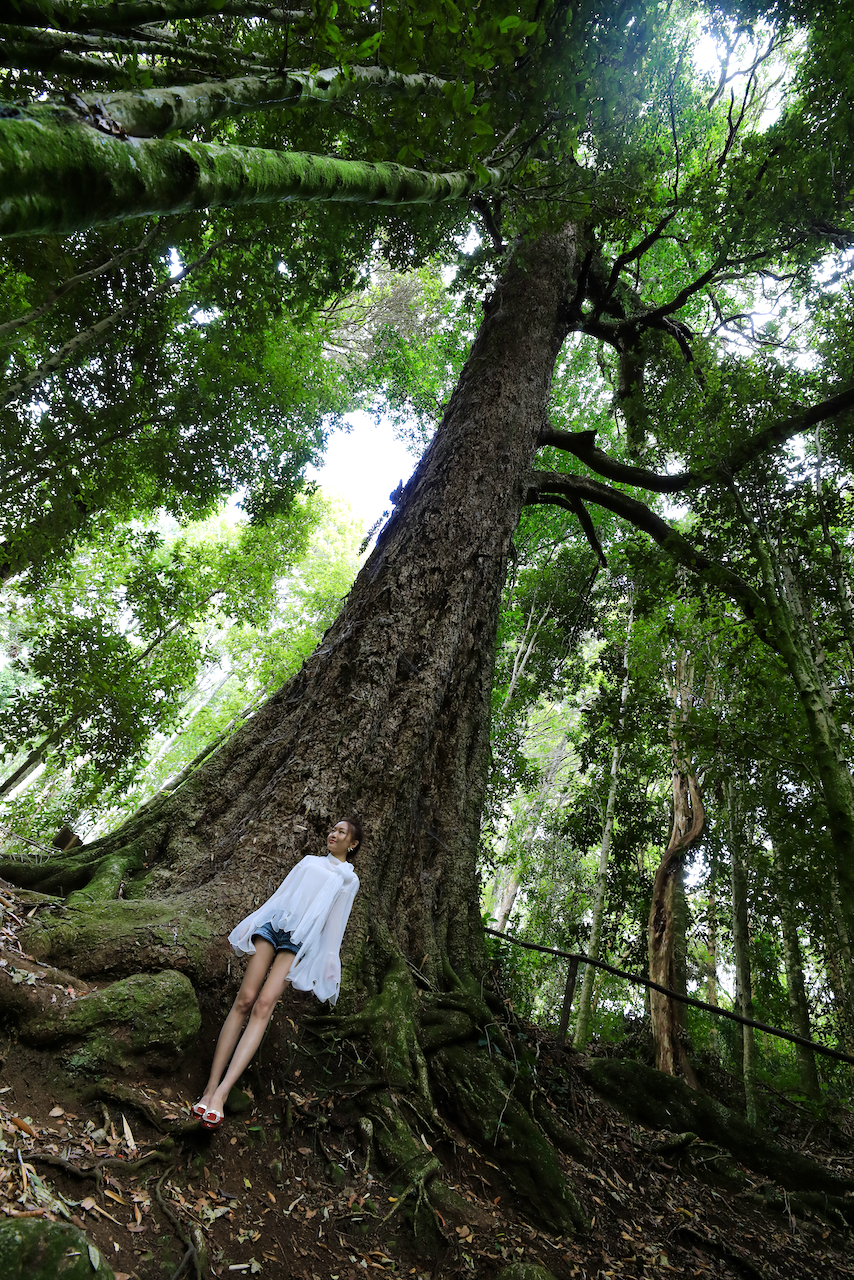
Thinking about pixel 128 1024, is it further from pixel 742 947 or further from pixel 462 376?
pixel 742 947

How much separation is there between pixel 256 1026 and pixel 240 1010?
0.32 ft

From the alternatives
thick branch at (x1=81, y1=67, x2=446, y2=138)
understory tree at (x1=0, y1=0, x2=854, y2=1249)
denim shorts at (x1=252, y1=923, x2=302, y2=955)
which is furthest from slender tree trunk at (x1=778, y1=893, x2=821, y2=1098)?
thick branch at (x1=81, y1=67, x2=446, y2=138)

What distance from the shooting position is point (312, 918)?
2629 millimetres

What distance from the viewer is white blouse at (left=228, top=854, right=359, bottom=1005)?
8.54 ft

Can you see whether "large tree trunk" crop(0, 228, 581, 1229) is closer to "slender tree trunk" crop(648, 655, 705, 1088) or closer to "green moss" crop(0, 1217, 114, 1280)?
"green moss" crop(0, 1217, 114, 1280)

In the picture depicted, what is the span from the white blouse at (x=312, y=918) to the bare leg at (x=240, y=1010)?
3.5 inches

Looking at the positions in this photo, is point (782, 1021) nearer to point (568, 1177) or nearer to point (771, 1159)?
point (771, 1159)

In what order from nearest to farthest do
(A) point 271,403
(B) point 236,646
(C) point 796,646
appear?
(C) point 796,646 → (A) point 271,403 → (B) point 236,646

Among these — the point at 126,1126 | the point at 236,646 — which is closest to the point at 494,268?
the point at 126,1126

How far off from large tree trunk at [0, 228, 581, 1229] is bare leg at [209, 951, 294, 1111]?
12.5 inches

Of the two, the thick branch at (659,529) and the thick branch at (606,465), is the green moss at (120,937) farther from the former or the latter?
the thick branch at (606,465)

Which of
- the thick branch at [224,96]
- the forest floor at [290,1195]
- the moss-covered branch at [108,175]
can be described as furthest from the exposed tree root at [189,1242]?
the thick branch at [224,96]

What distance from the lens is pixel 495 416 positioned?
17.7 feet

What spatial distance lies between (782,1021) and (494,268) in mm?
13601
